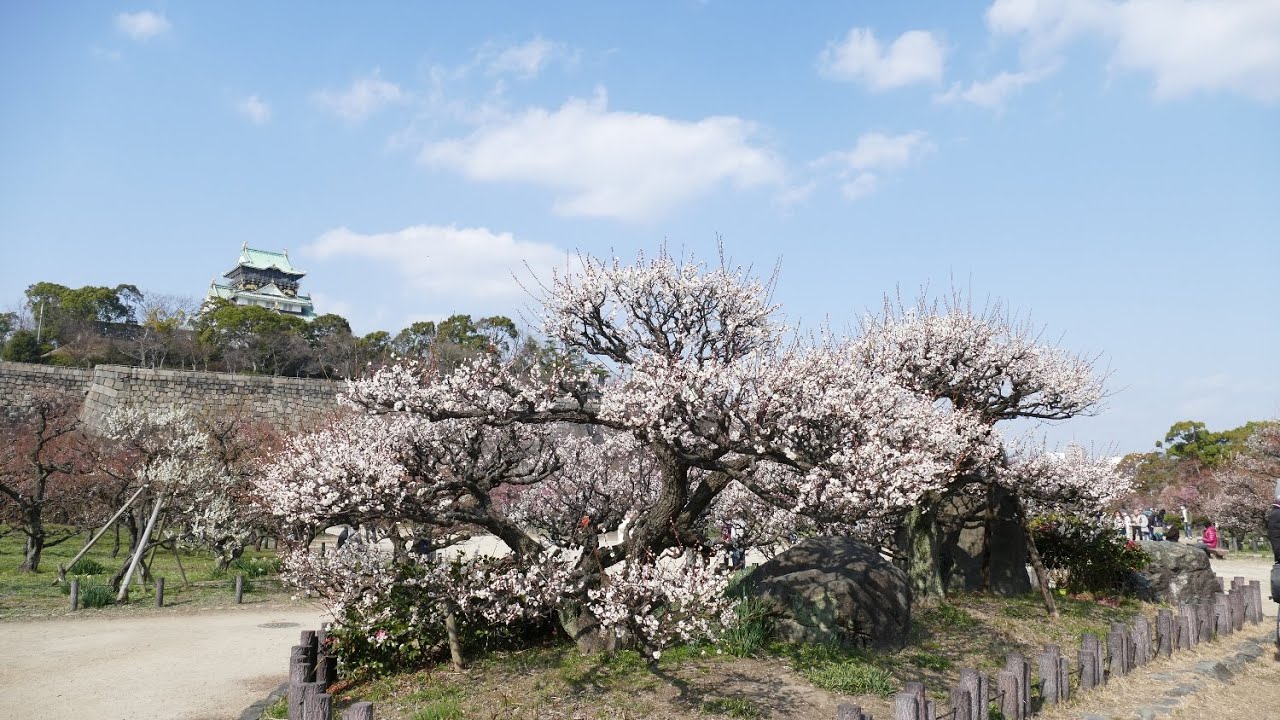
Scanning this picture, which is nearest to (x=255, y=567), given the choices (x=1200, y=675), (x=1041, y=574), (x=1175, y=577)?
(x=1041, y=574)

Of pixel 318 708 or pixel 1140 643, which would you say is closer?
pixel 318 708

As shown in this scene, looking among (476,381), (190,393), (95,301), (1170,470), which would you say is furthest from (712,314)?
(95,301)

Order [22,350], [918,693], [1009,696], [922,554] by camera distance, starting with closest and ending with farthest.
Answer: [918,693] → [1009,696] → [922,554] → [22,350]

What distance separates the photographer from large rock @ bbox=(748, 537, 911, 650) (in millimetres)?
9836

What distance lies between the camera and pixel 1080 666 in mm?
9000

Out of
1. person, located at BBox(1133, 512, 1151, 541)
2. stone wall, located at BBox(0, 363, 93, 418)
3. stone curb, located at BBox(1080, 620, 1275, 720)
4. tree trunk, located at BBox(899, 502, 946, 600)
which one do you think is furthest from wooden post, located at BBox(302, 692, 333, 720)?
stone wall, located at BBox(0, 363, 93, 418)

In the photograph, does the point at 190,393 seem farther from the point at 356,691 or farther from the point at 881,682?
the point at 881,682

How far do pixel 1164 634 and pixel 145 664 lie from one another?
1458cm

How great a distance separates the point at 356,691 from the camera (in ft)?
28.5

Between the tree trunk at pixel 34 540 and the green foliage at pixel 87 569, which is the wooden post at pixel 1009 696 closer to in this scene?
the green foliage at pixel 87 569

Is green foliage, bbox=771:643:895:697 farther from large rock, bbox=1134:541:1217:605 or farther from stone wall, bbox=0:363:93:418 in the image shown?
stone wall, bbox=0:363:93:418

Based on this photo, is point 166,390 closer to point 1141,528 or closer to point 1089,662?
point 1089,662

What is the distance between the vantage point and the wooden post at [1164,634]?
10.9 metres

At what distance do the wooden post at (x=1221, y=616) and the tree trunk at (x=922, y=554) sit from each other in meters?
4.09
